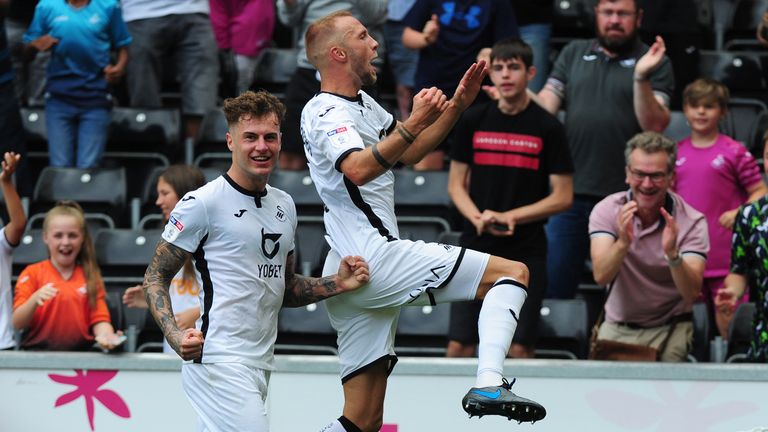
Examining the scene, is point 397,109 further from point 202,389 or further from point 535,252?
point 202,389

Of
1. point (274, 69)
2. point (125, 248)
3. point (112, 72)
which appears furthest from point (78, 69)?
point (274, 69)

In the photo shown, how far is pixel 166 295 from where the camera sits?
6027 millimetres

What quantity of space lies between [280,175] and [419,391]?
2.92 metres

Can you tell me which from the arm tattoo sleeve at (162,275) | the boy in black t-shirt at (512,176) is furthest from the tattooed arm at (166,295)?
the boy in black t-shirt at (512,176)

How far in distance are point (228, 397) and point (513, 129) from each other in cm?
303

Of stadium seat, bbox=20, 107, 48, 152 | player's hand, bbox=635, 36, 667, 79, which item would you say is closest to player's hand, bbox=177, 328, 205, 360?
player's hand, bbox=635, 36, 667, 79

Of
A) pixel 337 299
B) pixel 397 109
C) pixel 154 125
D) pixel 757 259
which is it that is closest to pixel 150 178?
pixel 154 125

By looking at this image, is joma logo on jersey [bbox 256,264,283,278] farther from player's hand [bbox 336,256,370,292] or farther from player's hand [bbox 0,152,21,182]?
player's hand [bbox 0,152,21,182]

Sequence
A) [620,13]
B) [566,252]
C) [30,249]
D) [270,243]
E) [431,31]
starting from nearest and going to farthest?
[270,243] → [566,252] → [620,13] → [431,31] → [30,249]

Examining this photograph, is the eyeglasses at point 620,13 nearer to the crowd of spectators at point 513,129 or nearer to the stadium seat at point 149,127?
the crowd of spectators at point 513,129

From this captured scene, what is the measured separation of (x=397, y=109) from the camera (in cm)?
1116

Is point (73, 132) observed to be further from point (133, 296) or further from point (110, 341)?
point (110, 341)

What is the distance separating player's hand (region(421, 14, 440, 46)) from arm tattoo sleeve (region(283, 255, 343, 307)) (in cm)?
345

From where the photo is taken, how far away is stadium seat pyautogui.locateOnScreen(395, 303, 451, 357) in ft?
29.0
